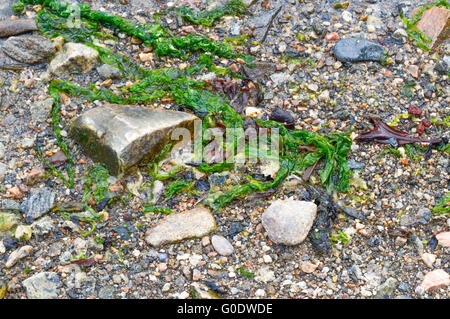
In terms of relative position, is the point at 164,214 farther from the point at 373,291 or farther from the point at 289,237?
the point at 373,291

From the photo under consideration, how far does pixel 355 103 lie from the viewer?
4148mm

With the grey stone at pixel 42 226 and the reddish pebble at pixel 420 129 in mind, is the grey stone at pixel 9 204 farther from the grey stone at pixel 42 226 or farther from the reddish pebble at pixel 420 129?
the reddish pebble at pixel 420 129

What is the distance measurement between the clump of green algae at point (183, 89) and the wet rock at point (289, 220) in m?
0.25

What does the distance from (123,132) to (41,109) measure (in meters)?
0.91

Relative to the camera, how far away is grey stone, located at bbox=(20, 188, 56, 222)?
3543mm

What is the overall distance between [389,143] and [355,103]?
50 cm

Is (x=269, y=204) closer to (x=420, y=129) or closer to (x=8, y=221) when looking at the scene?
(x=420, y=129)

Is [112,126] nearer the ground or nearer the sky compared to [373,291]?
nearer the sky

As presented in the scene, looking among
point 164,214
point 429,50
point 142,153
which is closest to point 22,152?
point 142,153

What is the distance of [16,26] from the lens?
449 centimetres

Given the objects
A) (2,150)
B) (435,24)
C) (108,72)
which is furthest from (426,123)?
(2,150)

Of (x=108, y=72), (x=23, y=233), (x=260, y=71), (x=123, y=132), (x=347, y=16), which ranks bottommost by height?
(x=23, y=233)

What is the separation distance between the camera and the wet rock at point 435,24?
14.7 ft

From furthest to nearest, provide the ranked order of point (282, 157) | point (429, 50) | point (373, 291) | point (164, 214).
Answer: point (429, 50) → point (282, 157) → point (164, 214) → point (373, 291)
